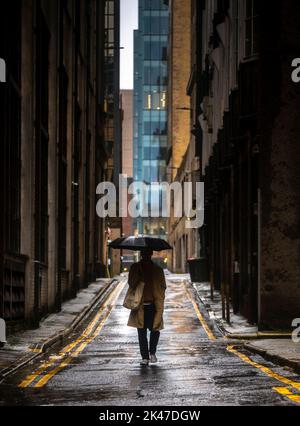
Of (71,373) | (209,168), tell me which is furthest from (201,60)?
(71,373)

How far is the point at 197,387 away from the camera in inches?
465

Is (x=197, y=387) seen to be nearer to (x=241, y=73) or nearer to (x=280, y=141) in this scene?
(x=280, y=141)

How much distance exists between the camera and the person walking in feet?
49.8

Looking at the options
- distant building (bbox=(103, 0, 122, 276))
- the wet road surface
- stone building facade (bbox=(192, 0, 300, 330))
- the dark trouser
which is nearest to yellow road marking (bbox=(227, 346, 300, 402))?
the wet road surface

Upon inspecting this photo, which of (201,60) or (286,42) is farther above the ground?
(201,60)

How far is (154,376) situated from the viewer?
1345cm

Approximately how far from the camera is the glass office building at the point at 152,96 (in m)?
142

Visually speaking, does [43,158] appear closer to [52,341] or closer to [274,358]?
[52,341]

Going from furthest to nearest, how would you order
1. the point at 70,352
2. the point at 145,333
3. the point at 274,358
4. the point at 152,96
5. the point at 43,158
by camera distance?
1. the point at 152,96
2. the point at 43,158
3. the point at 70,352
4. the point at 274,358
5. the point at 145,333

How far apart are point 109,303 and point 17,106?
12.5m

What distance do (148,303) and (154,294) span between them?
179 mm

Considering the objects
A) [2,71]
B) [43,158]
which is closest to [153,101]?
[43,158]

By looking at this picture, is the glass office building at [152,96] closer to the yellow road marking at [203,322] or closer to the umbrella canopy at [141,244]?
the yellow road marking at [203,322]

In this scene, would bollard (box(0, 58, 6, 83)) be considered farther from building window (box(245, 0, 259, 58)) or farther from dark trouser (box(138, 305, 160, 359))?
building window (box(245, 0, 259, 58))
